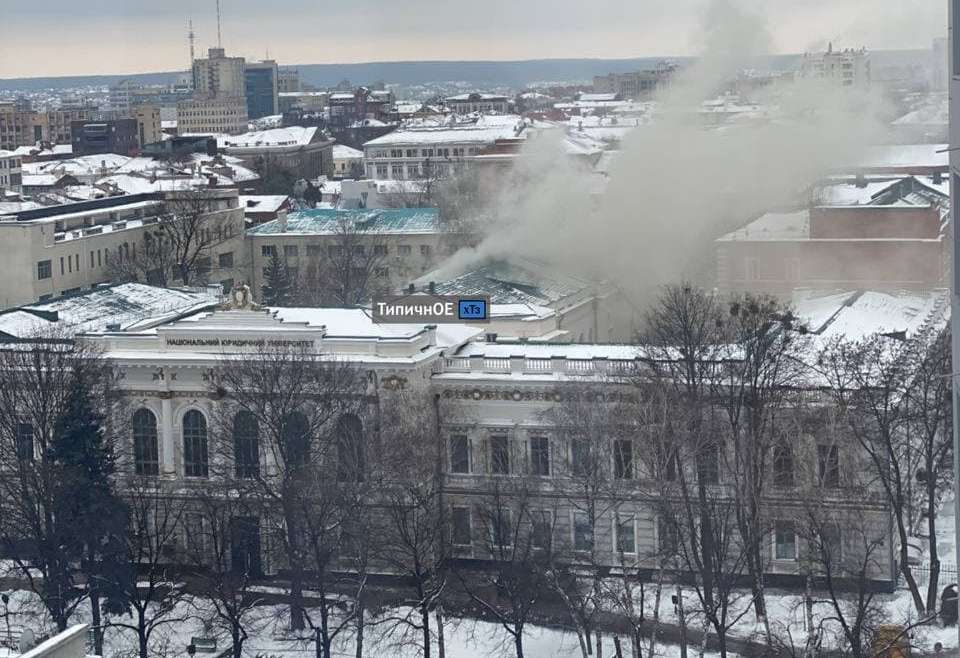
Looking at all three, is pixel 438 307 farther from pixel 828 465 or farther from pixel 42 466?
pixel 828 465

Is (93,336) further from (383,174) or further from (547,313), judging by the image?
(383,174)

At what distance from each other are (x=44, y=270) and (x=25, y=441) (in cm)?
1628

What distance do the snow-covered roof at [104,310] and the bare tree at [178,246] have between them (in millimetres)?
9193

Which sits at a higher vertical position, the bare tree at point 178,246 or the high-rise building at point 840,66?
the high-rise building at point 840,66

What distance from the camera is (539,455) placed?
24.4 metres

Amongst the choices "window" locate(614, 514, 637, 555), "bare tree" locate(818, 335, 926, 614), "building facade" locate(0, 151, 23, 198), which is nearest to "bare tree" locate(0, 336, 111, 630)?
"window" locate(614, 514, 637, 555)

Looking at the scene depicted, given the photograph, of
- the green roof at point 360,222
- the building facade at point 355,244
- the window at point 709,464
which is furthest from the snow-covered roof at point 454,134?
the window at point 709,464

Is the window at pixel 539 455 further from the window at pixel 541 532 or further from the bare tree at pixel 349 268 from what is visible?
the bare tree at pixel 349 268

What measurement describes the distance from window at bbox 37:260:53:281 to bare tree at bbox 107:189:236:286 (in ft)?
8.38

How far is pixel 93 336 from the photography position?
2578 centimetres

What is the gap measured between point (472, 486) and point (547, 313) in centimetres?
731

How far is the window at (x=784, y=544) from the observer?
2306cm

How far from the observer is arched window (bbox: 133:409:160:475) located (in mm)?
25422

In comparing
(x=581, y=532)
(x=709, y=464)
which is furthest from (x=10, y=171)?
(x=709, y=464)
